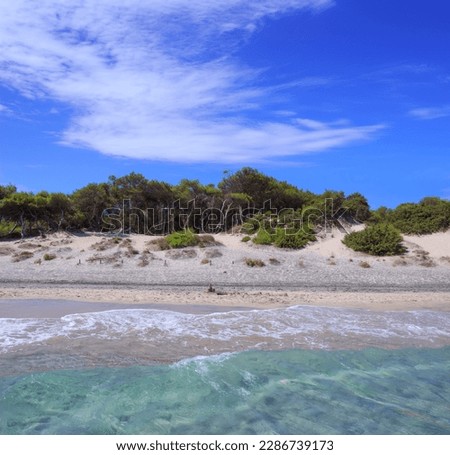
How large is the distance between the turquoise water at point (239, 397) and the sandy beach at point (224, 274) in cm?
649

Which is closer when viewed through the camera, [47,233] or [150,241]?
[150,241]

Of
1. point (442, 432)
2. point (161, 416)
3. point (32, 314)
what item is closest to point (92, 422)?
point (161, 416)

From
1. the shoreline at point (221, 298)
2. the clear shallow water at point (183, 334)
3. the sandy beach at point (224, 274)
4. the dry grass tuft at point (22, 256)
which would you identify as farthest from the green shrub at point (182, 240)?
the clear shallow water at point (183, 334)

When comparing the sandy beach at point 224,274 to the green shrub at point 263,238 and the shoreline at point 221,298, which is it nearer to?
the shoreline at point 221,298

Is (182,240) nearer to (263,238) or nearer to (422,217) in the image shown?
(263,238)

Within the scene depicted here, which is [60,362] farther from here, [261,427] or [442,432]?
[442,432]

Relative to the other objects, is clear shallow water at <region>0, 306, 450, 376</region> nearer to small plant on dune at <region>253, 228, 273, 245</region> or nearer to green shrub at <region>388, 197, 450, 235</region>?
small plant on dune at <region>253, 228, 273, 245</region>

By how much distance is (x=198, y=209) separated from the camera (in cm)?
3262

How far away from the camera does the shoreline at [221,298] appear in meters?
14.0

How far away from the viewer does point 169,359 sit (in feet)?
26.1

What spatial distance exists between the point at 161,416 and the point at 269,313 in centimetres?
713

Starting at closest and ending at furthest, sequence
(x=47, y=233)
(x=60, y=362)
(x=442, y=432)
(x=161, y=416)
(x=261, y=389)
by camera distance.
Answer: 1. (x=442, y=432)
2. (x=161, y=416)
3. (x=261, y=389)
4. (x=60, y=362)
5. (x=47, y=233)

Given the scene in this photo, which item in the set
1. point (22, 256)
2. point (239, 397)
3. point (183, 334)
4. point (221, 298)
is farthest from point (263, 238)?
point (239, 397)

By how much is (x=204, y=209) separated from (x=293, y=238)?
28.1ft
